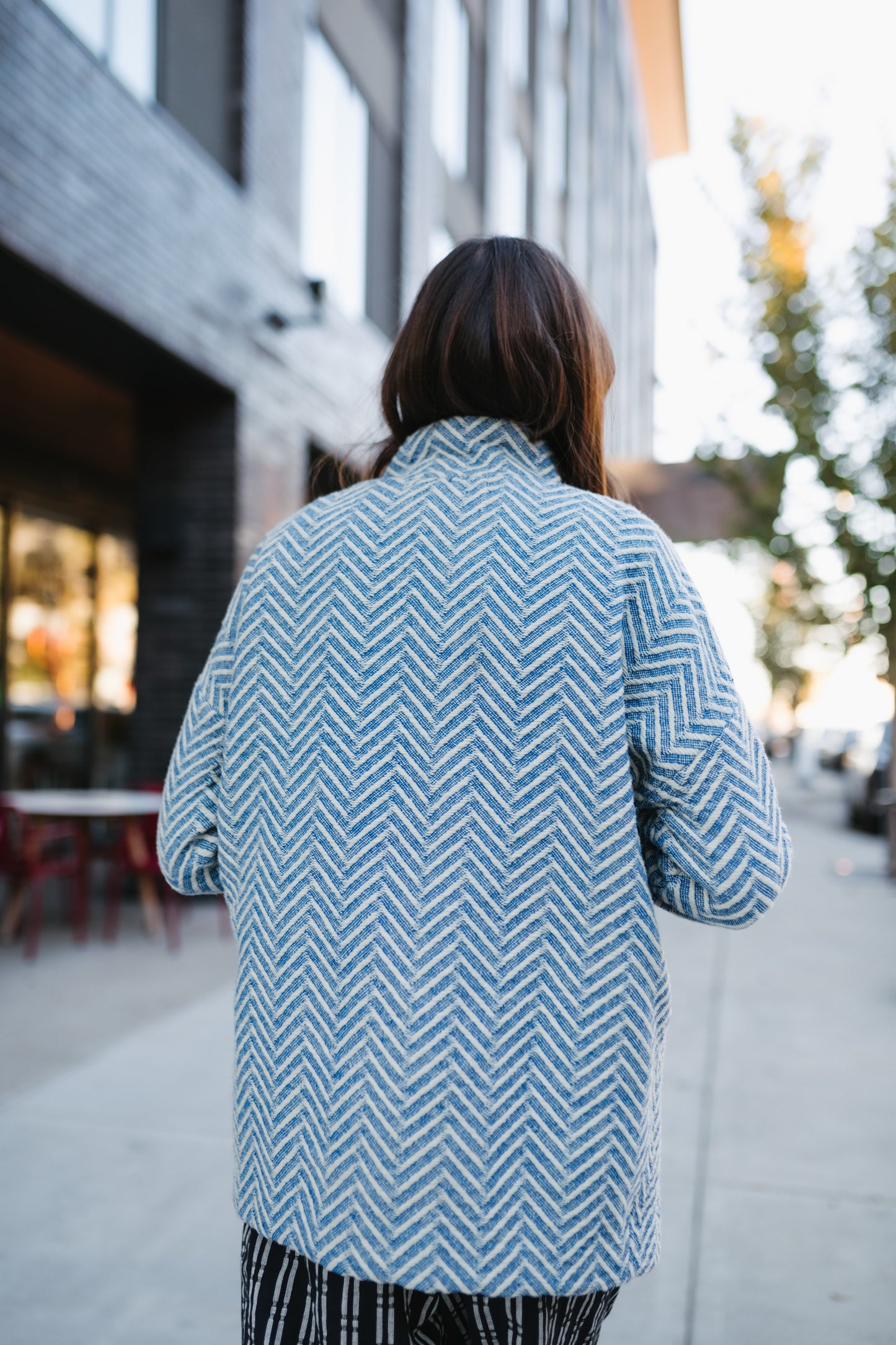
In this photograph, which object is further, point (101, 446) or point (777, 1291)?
point (101, 446)

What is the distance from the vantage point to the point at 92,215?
601 centimetres

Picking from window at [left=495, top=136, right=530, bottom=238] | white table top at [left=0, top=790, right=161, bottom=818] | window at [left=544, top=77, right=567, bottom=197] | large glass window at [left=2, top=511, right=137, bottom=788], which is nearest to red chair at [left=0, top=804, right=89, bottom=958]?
white table top at [left=0, top=790, right=161, bottom=818]

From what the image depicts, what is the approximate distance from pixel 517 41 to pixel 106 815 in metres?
14.9

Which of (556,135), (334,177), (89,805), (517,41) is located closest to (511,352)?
(89,805)

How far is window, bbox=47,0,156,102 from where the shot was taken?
6.04m

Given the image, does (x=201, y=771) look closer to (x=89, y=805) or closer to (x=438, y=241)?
(x=89, y=805)

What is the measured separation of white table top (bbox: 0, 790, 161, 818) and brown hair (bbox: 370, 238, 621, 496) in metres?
5.25

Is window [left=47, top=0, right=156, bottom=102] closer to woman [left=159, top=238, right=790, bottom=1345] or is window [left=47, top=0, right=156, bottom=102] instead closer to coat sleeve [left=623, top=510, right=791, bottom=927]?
woman [left=159, top=238, right=790, bottom=1345]

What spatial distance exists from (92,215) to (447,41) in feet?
29.0

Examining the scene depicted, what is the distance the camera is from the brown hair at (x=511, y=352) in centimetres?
130

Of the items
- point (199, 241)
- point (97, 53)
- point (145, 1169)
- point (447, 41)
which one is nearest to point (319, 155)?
point (199, 241)

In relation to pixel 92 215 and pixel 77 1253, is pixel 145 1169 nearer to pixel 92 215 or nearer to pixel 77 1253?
pixel 77 1253

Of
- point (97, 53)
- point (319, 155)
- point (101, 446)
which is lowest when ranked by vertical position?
point (101, 446)

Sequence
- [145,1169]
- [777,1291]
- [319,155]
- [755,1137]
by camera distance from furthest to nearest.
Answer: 1. [319,155]
2. [755,1137]
3. [145,1169]
4. [777,1291]
